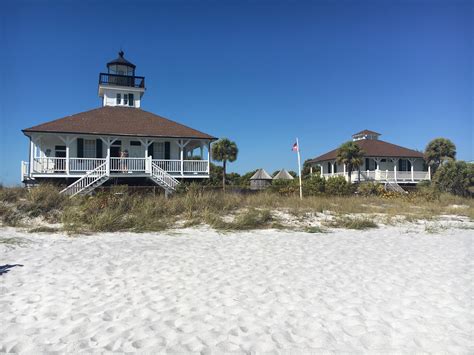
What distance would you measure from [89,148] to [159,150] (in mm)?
4602

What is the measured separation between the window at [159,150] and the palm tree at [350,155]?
16.6m

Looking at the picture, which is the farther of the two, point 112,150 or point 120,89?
point 120,89

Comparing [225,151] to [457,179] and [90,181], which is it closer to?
[90,181]

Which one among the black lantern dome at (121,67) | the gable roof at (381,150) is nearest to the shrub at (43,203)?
the black lantern dome at (121,67)

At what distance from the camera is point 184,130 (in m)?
24.7

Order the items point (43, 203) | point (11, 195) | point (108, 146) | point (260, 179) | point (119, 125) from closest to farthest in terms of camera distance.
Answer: point (43, 203)
point (11, 195)
point (108, 146)
point (119, 125)
point (260, 179)

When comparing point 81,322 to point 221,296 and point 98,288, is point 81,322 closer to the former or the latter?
point 98,288

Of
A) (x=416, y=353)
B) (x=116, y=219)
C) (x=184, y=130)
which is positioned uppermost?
(x=184, y=130)

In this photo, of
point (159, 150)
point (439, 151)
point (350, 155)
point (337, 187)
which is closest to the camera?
point (337, 187)

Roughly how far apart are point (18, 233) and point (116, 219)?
262 centimetres

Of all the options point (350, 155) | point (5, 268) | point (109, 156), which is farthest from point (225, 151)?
point (5, 268)

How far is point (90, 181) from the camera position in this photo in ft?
67.8

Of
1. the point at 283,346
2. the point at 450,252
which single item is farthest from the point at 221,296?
the point at 450,252

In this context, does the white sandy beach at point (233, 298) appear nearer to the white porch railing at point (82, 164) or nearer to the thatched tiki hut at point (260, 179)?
the white porch railing at point (82, 164)
